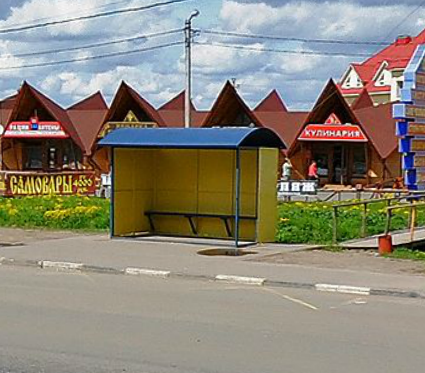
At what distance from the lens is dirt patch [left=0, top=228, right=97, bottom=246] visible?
792 inches

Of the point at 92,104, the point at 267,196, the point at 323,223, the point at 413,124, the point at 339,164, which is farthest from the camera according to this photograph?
the point at 92,104

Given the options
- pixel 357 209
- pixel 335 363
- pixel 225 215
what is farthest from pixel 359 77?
pixel 335 363

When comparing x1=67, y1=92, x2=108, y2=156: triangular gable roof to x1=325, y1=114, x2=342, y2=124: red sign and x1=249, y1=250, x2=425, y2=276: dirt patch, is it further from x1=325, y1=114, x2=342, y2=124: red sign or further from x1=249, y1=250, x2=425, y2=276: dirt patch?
x1=249, y1=250, x2=425, y2=276: dirt patch

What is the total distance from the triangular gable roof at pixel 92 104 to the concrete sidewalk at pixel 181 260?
119 ft

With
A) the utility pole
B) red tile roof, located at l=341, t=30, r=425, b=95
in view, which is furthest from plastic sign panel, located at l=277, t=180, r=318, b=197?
red tile roof, located at l=341, t=30, r=425, b=95

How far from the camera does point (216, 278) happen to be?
47.7 ft

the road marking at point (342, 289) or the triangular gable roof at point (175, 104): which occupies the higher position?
the triangular gable roof at point (175, 104)

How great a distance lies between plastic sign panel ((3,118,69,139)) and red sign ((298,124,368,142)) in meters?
14.6

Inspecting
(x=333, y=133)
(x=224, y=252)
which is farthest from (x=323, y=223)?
(x=333, y=133)

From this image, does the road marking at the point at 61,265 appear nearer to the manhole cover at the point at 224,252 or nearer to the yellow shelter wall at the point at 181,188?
the manhole cover at the point at 224,252

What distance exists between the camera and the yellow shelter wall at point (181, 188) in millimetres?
19797

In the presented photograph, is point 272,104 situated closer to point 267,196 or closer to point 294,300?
point 267,196

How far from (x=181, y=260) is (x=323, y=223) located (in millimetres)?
6077

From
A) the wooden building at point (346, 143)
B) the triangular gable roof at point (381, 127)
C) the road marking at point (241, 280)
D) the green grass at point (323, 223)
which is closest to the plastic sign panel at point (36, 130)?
the wooden building at point (346, 143)
